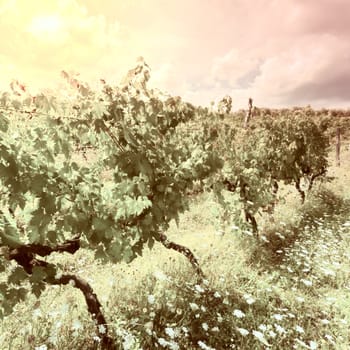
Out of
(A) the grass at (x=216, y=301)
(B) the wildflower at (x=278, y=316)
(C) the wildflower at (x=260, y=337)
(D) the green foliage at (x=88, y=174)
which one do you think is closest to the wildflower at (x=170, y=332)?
(A) the grass at (x=216, y=301)

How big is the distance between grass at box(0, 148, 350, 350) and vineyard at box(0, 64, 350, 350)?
3 cm

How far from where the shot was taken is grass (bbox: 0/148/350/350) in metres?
5.27

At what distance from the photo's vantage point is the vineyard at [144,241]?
142 inches

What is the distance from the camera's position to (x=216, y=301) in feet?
21.0

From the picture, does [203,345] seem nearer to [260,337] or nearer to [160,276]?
[260,337]

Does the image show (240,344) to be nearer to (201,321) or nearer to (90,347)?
(201,321)

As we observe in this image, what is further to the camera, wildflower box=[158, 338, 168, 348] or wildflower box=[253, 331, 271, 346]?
wildflower box=[253, 331, 271, 346]

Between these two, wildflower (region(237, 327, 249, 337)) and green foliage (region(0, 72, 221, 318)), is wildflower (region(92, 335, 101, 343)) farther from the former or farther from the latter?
wildflower (region(237, 327, 249, 337))

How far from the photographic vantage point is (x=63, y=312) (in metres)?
5.27

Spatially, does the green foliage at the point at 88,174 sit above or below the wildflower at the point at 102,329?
above

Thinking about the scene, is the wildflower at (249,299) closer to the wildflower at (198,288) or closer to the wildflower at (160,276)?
the wildflower at (198,288)

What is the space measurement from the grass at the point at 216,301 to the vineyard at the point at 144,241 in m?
0.03

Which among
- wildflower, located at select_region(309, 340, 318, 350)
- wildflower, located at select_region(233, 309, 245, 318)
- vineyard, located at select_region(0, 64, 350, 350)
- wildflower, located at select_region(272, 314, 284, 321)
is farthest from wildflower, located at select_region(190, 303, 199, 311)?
wildflower, located at select_region(309, 340, 318, 350)

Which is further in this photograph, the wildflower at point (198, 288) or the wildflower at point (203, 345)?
the wildflower at point (198, 288)
